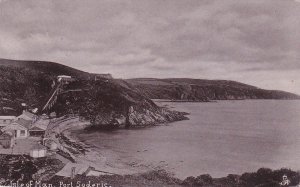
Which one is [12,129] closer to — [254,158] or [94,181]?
[94,181]

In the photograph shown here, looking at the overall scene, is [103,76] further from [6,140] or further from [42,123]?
[6,140]

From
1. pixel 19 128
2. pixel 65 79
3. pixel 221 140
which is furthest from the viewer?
pixel 19 128

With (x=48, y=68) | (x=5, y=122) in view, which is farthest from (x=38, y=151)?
(x=48, y=68)

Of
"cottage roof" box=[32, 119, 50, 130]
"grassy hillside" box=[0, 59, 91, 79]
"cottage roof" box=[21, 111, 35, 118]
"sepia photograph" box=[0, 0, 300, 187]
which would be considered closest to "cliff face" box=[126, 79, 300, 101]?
"sepia photograph" box=[0, 0, 300, 187]

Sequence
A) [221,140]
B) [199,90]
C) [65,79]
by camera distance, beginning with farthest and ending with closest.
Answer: [65,79]
[199,90]
[221,140]

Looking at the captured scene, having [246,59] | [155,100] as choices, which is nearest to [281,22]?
[246,59]

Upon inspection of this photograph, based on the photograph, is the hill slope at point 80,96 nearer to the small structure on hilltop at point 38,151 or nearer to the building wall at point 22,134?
the building wall at point 22,134

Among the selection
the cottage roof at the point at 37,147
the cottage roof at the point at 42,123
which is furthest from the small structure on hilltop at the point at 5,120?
the cottage roof at the point at 37,147
